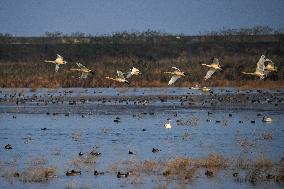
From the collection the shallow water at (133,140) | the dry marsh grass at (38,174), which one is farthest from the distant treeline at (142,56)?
the dry marsh grass at (38,174)

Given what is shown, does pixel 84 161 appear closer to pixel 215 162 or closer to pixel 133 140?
pixel 215 162

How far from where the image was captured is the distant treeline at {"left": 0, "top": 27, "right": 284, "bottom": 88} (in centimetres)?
6316

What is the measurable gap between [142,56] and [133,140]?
59868 millimetres

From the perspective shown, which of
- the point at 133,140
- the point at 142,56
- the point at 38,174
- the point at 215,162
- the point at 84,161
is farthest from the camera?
the point at 142,56

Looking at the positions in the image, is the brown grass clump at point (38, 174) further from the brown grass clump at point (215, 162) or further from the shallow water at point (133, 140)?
the brown grass clump at point (215, 162)

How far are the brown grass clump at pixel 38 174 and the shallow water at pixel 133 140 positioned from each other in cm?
31

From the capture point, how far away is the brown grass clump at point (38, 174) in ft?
68.8

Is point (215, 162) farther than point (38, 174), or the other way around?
point (215, 162)

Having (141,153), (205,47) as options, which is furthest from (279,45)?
(141,153)

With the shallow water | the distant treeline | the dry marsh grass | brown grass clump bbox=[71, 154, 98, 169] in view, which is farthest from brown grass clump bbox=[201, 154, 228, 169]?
the distant treeline

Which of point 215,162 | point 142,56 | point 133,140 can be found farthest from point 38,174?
point 142,56

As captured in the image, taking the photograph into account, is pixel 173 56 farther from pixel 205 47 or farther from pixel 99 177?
pixel 99 177

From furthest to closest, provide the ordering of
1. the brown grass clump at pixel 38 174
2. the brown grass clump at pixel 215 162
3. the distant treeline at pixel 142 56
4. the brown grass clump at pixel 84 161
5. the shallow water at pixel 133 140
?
the distant treeline at pixel 142 56 < the brown grass clump at pixel 84 161 < the brown grass clump at pixel 215 162 < the brown grass clump at pixel 38 174 < the shallow water at pixel 133 140

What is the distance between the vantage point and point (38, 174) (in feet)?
69.7
